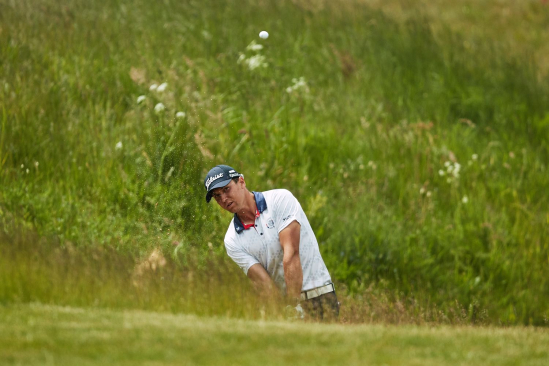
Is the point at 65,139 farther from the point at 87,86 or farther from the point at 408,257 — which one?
the point at 408,257

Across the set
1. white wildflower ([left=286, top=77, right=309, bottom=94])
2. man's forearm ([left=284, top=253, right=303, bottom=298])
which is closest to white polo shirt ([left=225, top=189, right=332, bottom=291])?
man's forearm ([left=284, top=253, right=303, bottom=298])

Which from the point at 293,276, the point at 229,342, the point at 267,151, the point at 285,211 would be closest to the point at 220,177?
the point at 285,211

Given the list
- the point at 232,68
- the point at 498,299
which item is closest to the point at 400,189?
the point at 498,299

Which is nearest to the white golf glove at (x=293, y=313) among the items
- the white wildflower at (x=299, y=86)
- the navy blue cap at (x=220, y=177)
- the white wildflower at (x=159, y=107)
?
the navy blue cap at (x=220, y=177)

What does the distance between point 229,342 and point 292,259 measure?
5.43ft

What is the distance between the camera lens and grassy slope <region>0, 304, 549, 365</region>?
4.28 m

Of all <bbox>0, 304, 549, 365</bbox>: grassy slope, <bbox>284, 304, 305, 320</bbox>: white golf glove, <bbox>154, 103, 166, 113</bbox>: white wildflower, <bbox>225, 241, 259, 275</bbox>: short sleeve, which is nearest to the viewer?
<bbox>0, 304, 549, 365</bbox>: grassy slope

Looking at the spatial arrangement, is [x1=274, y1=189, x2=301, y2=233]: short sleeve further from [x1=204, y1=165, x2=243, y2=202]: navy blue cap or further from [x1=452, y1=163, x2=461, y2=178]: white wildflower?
[x1=452, y1=163, x2=461, y2=178]: white wildflower

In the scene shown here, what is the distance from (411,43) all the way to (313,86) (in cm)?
278

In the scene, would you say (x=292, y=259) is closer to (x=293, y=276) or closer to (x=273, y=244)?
(x=293, y=276)

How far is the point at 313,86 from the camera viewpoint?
40.4 ft

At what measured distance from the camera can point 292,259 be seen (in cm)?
618

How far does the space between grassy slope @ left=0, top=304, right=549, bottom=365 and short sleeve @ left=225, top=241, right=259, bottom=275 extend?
114cm

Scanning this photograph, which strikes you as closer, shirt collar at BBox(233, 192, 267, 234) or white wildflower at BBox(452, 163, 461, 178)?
shirt collar at BBox(233, 192, 267, 234)
